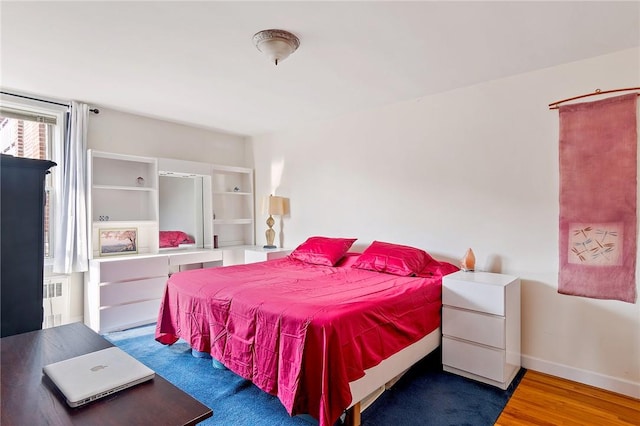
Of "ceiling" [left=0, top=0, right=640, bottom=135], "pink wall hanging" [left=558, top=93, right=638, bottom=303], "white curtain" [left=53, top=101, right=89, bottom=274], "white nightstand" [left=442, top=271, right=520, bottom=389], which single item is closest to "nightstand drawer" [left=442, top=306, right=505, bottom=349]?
"white nightstand" [left=442, top=271, right=520, bottom=389]

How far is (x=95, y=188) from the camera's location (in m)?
3.64

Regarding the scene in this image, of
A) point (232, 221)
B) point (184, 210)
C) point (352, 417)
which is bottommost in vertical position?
point (352, 417)

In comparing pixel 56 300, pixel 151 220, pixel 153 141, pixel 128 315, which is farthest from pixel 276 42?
pixel 56 300

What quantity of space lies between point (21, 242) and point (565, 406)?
2.95 m

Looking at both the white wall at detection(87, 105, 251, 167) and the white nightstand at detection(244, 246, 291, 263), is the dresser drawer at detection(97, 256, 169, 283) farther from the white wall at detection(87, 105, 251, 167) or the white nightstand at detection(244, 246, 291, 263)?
the white wall at detection(87, 105, 251, 167)

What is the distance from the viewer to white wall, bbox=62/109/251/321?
3.71 m

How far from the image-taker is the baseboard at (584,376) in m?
2.30

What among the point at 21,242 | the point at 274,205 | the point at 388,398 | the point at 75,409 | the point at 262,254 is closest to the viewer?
the point at 75,409

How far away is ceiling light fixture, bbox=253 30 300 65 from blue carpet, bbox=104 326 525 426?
2.23 meters

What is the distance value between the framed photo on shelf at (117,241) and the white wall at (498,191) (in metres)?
2.30

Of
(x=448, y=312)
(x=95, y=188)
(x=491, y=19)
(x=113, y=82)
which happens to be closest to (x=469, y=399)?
(x=448, y=312)

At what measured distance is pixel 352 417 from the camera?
187 cm

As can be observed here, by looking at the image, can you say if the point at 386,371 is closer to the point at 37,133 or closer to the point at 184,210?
the point at 184,210

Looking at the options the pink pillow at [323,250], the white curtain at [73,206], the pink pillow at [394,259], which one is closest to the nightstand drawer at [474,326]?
the pink pillow at [394,259]
